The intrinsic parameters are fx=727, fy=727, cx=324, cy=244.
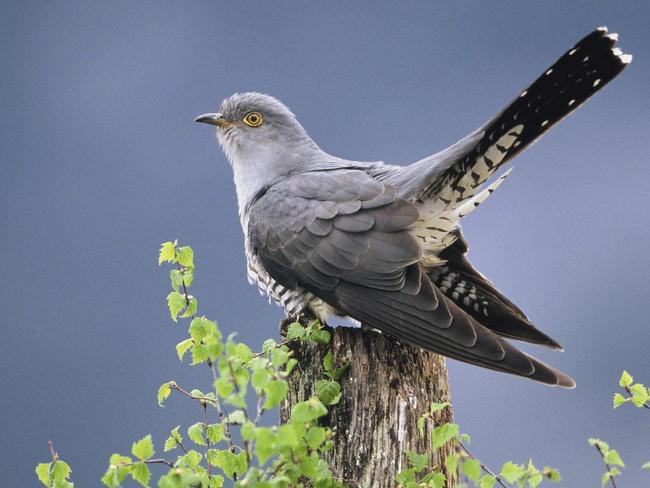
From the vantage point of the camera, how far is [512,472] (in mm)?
2502

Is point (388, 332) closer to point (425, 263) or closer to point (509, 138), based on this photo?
point (425, 263)

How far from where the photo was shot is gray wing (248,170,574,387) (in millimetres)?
3632

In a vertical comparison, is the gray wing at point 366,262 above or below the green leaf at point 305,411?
above

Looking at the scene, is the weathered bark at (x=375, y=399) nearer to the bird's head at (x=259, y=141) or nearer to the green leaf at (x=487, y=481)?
the green leaf at (x=487, y=481)

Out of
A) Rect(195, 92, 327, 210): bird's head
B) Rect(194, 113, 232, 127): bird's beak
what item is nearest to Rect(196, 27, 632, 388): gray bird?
Rect(195, 92, 327, 210): bird's head

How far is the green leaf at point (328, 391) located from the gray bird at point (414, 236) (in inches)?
19.8

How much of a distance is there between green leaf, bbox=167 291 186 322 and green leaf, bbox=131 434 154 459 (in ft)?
2.46

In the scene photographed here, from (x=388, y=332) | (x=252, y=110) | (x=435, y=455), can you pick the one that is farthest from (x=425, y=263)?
(x=252, y=110)

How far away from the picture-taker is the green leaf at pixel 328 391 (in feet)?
10.8

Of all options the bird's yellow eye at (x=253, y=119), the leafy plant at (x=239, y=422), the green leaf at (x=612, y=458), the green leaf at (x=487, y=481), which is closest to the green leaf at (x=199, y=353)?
the leafy plant at (x=239, y=422)

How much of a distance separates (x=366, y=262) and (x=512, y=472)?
1629 millimetres

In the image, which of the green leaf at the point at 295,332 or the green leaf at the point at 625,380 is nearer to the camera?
the green leaf at the point at 625,380

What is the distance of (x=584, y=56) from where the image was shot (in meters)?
3.71

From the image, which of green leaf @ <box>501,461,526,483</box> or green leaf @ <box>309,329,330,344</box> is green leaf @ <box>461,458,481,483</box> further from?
green leaf @ <box>309,329,330,344</box>
